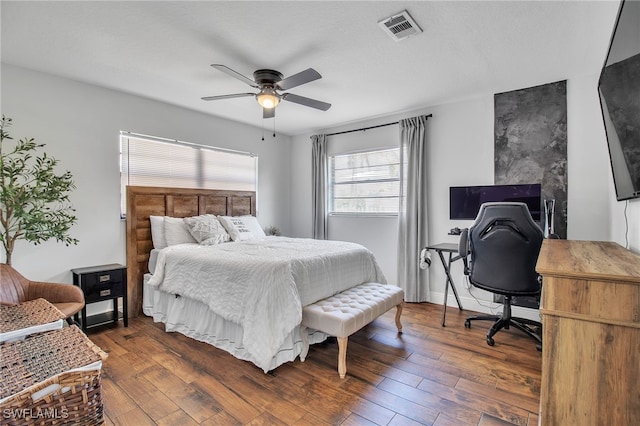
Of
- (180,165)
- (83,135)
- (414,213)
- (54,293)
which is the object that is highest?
(83,135)

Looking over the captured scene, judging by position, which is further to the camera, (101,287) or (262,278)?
(101,287)

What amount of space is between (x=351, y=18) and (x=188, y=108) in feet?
9.11

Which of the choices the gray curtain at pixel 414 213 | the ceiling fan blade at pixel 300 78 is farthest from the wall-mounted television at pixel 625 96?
the gray curtain at pixel 414 213

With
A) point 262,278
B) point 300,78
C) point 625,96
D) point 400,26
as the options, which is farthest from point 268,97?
point 625,96

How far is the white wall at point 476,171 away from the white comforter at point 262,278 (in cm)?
121

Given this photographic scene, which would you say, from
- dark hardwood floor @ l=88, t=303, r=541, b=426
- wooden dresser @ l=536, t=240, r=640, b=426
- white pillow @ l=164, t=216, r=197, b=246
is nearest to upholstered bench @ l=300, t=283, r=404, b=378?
dark hardwood floor @ l=88, t=303, r=541, b=426

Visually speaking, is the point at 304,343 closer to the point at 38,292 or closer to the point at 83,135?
the point at 38,292

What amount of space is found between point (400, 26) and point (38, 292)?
11.3 ft

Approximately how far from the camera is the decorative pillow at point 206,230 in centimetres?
354

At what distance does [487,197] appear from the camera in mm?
3363

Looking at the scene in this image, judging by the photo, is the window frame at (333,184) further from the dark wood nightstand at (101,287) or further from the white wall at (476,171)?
the dark wood nightstand at (101,287)

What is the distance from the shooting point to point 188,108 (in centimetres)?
401

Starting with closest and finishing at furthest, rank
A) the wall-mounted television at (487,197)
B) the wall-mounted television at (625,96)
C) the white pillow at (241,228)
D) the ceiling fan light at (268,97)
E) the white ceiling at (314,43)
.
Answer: the wall-mounted television at (625,96) < the white ceiling at (314,43) < the ceiling fan light at (268,97) < the wall-mounted television at (487,197) < the white pillow at (241,228)

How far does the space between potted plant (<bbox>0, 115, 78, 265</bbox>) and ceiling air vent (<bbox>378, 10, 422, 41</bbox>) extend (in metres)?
2.95
